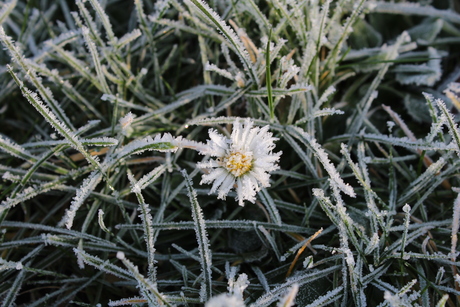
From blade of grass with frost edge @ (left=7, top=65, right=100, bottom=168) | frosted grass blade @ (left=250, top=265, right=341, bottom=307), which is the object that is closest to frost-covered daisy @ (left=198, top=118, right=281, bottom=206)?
frosted grass blade @ (left=250, top=265, right=341, bottom=307)

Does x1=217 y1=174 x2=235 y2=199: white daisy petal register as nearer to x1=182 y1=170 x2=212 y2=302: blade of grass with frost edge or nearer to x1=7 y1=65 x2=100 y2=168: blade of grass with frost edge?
x1=182 y1=170 x2=212 y2=302: blade of grass with frost edge

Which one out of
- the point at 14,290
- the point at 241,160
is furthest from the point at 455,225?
the point at 14,290

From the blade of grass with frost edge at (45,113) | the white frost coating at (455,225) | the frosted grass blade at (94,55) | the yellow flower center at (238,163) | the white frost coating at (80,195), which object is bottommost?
the white frost coating at (455,225)

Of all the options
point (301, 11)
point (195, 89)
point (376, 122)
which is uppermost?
point (301, 11)

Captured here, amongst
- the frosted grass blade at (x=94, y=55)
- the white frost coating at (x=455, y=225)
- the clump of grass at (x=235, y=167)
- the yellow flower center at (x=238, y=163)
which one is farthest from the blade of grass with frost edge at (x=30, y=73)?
the white frost coating at (x=455, y=225)

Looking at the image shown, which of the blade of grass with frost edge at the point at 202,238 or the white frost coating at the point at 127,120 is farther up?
the white frost coating at the point at 127,120

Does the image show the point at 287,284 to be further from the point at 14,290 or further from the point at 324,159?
the point at 14,290

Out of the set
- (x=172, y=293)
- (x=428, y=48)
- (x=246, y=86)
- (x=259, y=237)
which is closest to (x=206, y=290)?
(x=172, y=293)

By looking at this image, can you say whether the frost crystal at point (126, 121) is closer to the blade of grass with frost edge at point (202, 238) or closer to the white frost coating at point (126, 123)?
the white frost coating at point (126, 123)

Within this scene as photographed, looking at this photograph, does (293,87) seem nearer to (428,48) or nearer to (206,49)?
(206,49)
